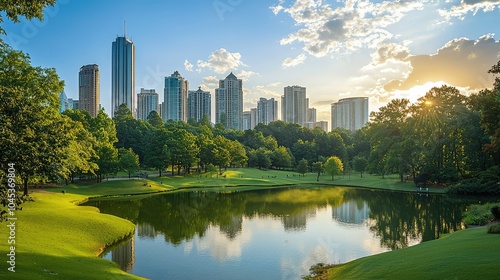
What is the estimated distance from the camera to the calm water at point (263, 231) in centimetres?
2039

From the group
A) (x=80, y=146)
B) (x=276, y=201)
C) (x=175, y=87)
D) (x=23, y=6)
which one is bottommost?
(x=276, y=201)

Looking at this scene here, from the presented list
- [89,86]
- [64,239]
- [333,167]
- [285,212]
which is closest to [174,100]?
[89,86]

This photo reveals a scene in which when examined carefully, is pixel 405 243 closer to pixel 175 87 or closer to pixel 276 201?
pixel 276 201

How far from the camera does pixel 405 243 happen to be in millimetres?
25156

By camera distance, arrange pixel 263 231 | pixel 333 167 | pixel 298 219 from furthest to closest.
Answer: pixel 333 167 → pixel 298 219 → pixel 263 231

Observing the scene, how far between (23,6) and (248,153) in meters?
87.0

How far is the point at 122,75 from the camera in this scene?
193 metres

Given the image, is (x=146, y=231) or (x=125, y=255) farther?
(x=146, y=231)

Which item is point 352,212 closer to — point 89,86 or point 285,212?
point 285,212

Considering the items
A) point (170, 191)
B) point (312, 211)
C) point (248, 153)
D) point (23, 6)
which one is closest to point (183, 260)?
point (23, 6)

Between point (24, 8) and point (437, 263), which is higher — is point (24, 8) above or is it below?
above

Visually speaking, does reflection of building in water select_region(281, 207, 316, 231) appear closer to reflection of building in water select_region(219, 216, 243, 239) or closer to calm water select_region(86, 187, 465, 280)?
calm water select_region(86, 187, 465, 280)

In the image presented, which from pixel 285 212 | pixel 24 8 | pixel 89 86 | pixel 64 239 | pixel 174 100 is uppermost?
pixel 89 86

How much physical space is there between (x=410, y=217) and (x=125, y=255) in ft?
89.2
